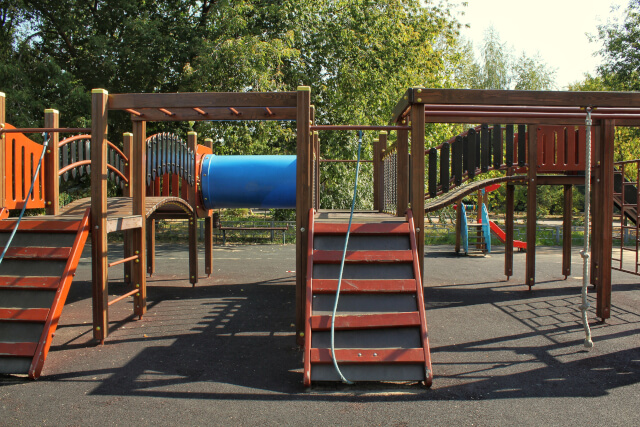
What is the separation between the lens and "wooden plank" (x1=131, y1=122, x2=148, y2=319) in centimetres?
617

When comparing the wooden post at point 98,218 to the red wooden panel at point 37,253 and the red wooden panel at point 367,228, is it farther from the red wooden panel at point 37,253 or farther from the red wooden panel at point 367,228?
the red wooden panel at point 367,228

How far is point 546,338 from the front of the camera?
5.71 meters

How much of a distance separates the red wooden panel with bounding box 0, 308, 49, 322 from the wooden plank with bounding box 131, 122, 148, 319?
5.84 ft

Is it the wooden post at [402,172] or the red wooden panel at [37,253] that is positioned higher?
the wooden post at [402,172]

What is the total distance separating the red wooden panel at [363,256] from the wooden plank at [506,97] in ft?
5.15

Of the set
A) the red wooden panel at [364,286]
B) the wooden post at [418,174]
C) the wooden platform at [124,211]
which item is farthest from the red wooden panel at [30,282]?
the wooden post at [418,174]

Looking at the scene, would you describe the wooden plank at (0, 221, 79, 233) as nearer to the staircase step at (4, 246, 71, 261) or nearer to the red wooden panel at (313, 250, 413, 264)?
the staircase step at (4, 246, 71, 261)

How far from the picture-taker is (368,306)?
454 centimetres

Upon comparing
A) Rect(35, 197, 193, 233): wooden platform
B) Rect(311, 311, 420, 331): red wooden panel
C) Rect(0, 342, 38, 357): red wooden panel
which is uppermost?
Rect(35, 197, 193, 233): wooden platform

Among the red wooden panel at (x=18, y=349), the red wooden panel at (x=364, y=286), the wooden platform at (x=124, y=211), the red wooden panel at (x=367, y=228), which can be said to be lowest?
the red wooden panel at (x=18, y=349)

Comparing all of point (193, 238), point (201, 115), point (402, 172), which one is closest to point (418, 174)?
point (402, 172)

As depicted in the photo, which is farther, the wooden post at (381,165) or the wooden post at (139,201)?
the wooden post at (381,165)

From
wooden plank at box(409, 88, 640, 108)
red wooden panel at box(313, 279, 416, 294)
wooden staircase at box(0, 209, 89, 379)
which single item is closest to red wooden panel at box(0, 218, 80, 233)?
wooden staircase at box(0, 209, 89, 379)

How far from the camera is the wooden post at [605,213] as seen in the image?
628cm
